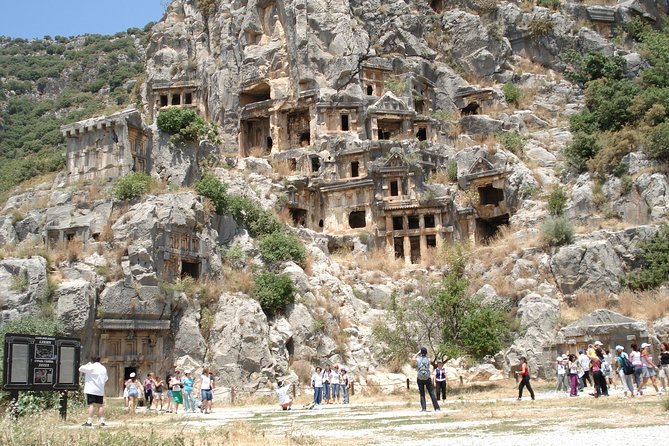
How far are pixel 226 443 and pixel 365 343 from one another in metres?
24.2

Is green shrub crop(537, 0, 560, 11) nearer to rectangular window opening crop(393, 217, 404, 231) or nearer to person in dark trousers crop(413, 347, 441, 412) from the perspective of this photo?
rectangular window opening crop(393, 217, 404, 231)

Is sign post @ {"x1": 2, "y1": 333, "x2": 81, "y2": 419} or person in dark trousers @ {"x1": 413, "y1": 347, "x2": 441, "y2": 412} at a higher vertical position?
sign post @ {"x1": 2, "y1": 333, "x2": 81, "y2": 419}

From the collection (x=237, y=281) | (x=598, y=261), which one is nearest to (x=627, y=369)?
(x=598, y=261)

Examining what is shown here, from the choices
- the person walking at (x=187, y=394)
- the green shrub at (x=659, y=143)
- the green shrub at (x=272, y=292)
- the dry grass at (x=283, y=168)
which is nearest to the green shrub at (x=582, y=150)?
the green shrub at (x=659, y=143)

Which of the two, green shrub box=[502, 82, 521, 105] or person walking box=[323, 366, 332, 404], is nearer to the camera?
person walking box=[323, 366, 332, 404]

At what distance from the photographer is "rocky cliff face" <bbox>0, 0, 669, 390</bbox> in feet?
104

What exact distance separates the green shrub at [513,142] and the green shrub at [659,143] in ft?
33.3

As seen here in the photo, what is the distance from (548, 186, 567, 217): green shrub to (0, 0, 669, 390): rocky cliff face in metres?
0.78

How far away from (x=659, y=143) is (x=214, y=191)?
2637 cm

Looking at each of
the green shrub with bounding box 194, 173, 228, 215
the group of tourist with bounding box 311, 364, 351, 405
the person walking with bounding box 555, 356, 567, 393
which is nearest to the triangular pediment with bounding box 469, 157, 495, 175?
the green shrub with bounding box 194, 173, 228, 215

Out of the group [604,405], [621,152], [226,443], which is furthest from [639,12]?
[226,443]

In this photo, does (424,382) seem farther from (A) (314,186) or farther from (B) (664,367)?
(A) (314,186)

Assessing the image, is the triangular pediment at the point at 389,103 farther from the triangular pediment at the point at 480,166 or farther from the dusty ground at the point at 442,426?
the dusty ground at the point at 442,426

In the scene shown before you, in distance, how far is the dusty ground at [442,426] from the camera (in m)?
11.8
